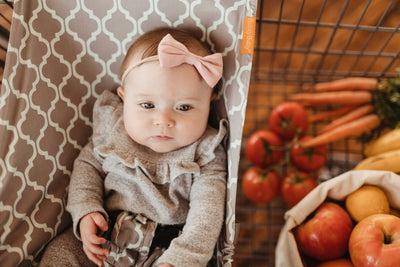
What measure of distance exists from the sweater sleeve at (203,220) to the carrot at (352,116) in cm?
55

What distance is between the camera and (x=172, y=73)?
77 cm

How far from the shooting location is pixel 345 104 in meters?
1.25

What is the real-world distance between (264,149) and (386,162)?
386mm

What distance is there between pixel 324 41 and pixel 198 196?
943 mm

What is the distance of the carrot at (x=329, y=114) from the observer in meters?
1.26

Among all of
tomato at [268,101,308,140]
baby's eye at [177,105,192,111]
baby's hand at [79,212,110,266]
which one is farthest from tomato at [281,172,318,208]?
baby's hand at [79,212,110,266]

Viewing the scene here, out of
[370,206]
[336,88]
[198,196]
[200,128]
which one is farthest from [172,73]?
[336,88]

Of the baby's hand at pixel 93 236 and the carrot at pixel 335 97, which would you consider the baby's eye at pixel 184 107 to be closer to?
the baby's hand at pixel 93 236

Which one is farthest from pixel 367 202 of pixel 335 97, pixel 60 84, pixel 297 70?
pixel 60 84

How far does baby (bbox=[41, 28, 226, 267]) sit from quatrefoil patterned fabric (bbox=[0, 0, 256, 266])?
0.15 feet

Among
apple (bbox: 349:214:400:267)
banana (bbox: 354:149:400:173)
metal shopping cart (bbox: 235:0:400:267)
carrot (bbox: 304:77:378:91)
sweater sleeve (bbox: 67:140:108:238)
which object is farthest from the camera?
metal shopping cart (bbox: 235:0:400:267)

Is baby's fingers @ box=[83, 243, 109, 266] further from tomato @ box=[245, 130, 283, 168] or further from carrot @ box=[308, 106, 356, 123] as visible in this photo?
carrot @ box=[308, 106, 356, 123]

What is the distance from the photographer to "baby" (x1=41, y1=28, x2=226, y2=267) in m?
0.77

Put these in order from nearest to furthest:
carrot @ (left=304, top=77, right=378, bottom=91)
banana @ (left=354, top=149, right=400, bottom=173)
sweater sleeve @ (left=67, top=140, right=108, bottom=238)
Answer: sweater sleeve @ (left=67, top=140, right=108, bottom=238)
banana @ (left=354, top=149, right=400, bottom=173)
carrot @ (left=304, top=77, right=378, bottom=91)
